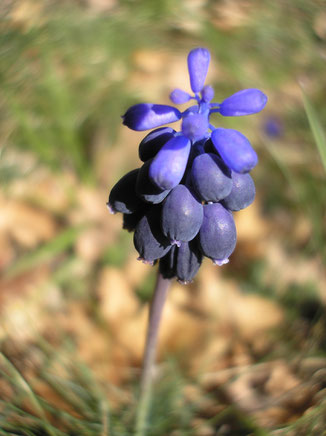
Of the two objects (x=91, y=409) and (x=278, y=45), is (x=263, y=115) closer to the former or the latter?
(x=278, y=45)

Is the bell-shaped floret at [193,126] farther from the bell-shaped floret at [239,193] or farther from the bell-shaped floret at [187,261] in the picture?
the bell-shaped floret at [187,261]

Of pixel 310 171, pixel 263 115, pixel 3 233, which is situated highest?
pixel 263 115

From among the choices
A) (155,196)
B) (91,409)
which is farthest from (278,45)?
(91,409)

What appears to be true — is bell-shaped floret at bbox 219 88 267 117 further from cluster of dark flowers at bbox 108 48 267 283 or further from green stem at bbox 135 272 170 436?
green stem at bbox 135 272 170 436

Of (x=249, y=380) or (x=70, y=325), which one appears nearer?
(x=249, y=380)

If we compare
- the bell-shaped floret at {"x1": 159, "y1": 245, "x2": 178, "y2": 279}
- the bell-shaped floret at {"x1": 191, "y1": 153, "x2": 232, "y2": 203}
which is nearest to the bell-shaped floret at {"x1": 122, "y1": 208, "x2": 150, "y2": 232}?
the bell-shaped floret at {"x1": 159, "y1": 245, "x2": 178, "y2": 279}

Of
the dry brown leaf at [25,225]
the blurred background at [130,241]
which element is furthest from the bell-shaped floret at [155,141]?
the dry brown leaf at [25,225]

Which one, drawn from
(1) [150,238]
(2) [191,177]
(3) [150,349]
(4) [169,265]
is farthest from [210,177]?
(3) [150,349]

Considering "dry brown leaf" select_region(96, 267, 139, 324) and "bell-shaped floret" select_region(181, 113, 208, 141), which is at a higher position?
"dry brown leaf" select_region(96, 267, 139, 324)
